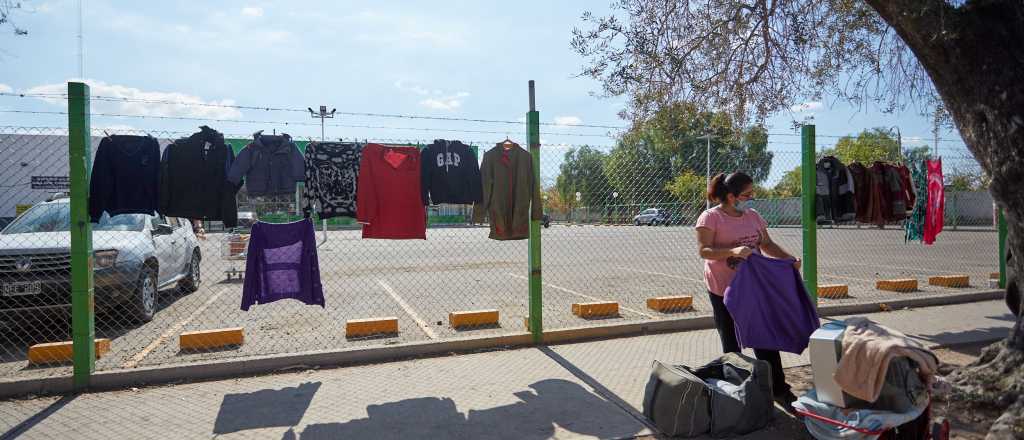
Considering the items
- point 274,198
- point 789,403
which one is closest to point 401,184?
point 274,198

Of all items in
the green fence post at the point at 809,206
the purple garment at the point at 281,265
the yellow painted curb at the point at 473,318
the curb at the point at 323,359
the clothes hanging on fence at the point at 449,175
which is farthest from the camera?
the green fence post at the point at 809,206

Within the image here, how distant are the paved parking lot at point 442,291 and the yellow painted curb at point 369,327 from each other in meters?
0.13

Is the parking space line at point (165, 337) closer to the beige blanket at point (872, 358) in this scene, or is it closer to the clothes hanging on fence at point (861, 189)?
the beige blanket at point (872, 358)

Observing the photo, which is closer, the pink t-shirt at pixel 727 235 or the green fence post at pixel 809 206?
the pink t-shirt at pixel 727 235

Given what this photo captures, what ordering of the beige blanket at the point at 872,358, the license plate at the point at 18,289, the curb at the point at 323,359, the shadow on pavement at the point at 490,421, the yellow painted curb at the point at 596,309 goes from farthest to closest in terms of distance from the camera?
the yellow painted curb at the point at 596,309, the license plate at the point at 18,289, the curb at the point at 323,359, the shadow on pavement at the point at 490,421, the beige blanket at the point at 872,358

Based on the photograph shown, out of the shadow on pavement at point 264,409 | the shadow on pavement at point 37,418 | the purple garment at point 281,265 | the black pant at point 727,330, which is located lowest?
the shadow on pavement at point 37,418

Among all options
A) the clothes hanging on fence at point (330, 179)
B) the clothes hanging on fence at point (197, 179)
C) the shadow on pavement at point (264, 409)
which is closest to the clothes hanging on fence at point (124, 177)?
the clothes hanging on fence at point (197, 179)

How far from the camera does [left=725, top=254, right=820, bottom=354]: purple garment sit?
392cm

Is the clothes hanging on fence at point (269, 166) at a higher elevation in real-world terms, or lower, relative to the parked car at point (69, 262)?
higher

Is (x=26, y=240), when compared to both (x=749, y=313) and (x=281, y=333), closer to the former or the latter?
(x=281, y=333)

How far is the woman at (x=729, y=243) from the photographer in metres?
4.10

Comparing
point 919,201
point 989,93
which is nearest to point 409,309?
point 989,93

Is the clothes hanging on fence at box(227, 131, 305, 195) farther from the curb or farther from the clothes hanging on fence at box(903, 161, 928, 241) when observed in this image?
the clothes hanging on fence at box(903, 161, 928, 241)

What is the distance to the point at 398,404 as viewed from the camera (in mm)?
4234
